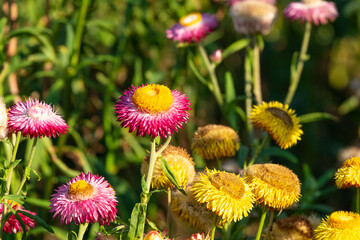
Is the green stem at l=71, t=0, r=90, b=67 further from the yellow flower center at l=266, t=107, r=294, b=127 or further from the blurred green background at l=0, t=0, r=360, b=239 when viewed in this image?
the yellow flower center at l=266, t=107, r=294, b=127

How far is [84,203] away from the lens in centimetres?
90

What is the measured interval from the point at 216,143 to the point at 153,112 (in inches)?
12.4

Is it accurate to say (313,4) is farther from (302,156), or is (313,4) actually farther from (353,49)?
(353,49)

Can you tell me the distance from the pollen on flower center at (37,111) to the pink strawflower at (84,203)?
13cm

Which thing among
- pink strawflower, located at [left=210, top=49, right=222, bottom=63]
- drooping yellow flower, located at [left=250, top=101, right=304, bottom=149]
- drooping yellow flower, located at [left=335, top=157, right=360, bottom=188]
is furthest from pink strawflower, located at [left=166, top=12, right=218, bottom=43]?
drooping yellow flower, located at [left=335, top=157, right=360, bottom=188]

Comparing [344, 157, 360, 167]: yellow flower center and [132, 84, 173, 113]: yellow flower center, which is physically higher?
[132, 84, 173, 113]: yellow flower center

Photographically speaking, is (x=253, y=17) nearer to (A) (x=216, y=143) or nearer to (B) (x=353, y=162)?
(A) (x=216, y=143)

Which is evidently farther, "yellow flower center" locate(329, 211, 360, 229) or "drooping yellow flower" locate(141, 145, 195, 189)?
"drooping yellow flower" locate(141, 145, 195, 189)

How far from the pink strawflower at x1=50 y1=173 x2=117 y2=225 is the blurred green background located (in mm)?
619

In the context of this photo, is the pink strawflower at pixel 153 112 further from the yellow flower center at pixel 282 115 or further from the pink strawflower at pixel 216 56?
the pink strawflower at pixel 216 56

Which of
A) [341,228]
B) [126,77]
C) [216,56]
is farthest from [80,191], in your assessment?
[126,77]

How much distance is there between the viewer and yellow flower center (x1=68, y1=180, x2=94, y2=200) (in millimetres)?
909

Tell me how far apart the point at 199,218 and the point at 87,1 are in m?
1.14

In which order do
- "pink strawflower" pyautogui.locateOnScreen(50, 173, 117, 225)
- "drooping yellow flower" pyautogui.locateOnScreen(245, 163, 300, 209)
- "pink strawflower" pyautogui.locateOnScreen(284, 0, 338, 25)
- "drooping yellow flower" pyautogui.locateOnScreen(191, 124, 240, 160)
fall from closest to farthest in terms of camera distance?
"pink strawflower" pyautogui.locateOnScreen(50, 173, 117, 225), "drooping yellow flower" pyautogui.locateOnScreen(245, 163, 300, 209), "drooping yellow flower" pyautogui.locateOnScreen(191, 124, 240, 160), "pink strawflower" pyautogui.locateOnScreen(284, 0, 338, 25)
